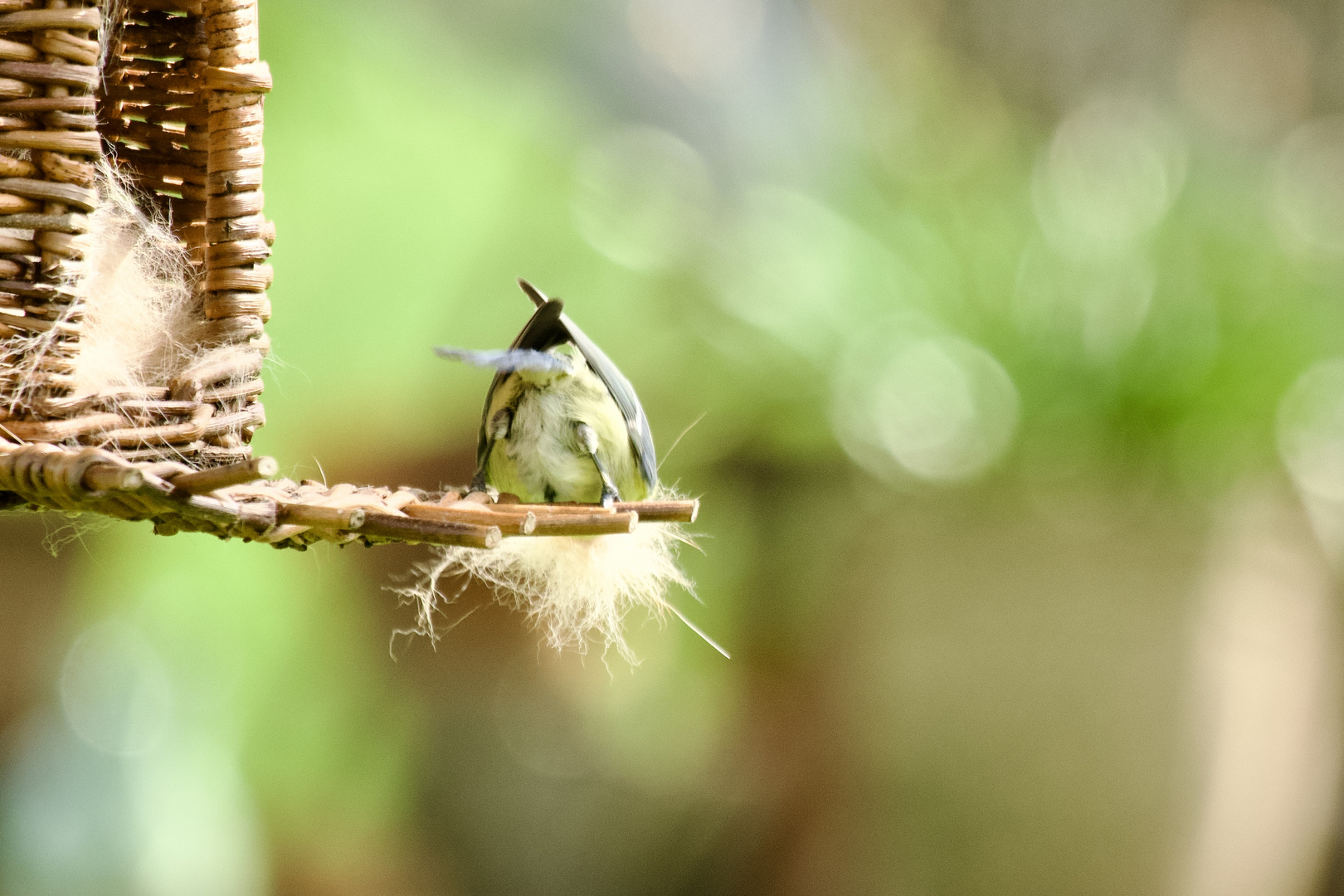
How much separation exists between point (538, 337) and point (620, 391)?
8cm

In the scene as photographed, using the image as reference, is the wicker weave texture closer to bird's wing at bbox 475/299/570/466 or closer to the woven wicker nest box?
the woven wicker nest box

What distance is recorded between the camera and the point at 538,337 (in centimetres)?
81

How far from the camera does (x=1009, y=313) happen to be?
182 centimetres

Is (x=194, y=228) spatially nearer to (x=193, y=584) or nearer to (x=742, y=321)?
(x=742, y=321)

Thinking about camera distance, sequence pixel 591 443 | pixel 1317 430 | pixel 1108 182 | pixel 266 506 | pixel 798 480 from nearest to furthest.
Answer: pixel 266 506 → pixel 591 443 → pixel 1317 430 → pixel 1108 182 → pixel 798 480

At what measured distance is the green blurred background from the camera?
1.70 meters

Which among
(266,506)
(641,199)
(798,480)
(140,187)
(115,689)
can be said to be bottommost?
(115,689)

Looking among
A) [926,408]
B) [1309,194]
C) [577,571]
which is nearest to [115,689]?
[926,408]

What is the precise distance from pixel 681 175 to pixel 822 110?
29cm

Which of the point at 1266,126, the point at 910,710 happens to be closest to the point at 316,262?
the point at 910,710

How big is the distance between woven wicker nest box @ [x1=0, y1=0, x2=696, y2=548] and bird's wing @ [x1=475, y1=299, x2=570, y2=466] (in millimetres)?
83

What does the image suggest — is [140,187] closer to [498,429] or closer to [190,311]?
[190,311]

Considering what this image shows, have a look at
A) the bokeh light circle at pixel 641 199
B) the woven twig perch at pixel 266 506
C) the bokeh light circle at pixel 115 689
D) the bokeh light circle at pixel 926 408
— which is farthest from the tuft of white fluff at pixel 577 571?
the bokeh light circle at pixel 115 689

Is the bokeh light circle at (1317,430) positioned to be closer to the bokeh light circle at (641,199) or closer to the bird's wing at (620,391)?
the bokeh light circle at (641,199)
